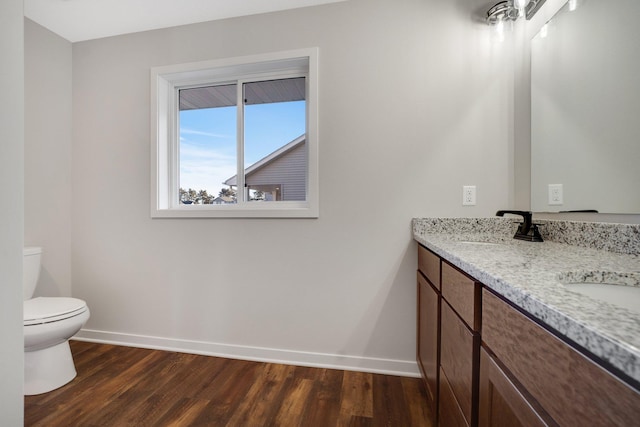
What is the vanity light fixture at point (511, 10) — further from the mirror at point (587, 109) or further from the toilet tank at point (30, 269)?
the toilet tank at point (30, 269)

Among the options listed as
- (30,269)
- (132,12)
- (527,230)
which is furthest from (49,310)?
(527,230)

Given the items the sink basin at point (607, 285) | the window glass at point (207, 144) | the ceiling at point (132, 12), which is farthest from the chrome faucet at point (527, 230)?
the window glass at point (207, 144)

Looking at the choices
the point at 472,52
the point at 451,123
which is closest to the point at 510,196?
the point at 451,123

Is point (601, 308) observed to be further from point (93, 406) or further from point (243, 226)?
point (93, 406)

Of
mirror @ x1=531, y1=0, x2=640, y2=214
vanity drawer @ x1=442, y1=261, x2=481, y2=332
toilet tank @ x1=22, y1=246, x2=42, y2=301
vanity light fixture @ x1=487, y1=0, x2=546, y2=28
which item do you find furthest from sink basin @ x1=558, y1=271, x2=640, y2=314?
toilet tank @ x1=22, y1=246, x2=42, y2=301

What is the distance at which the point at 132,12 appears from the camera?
69.4 inches

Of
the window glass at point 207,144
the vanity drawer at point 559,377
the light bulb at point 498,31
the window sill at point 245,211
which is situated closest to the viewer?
the vanity drawer at point 559,377

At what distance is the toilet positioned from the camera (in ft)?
4.47

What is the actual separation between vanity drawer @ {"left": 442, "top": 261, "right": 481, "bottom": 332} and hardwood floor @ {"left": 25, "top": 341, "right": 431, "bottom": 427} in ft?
2.51

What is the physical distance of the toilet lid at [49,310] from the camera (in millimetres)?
1367

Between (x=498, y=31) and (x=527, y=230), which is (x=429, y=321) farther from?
(x=498, y=31)

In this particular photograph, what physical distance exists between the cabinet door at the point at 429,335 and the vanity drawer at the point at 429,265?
4cm

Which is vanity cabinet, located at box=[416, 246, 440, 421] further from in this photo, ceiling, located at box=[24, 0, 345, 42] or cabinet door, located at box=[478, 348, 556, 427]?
ceiling, located at box=[24, 0, 345, 42]

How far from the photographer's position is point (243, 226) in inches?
70.9
